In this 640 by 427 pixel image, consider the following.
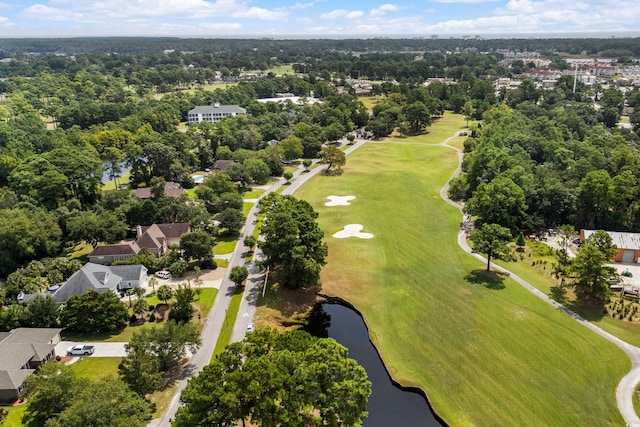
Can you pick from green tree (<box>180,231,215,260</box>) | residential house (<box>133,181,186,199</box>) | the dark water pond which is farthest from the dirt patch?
residential house (<box>133,181,186,199</box>)

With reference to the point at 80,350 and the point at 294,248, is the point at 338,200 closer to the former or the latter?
the point at 294,248

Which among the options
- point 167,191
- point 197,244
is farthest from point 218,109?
point 197,244

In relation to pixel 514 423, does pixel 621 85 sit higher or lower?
higher

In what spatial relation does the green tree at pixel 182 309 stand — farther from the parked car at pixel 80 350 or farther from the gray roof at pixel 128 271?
the gray roof at pixel 128 271

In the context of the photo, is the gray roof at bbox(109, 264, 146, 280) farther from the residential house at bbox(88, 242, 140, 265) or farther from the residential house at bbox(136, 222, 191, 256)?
the residential house at bbox(136, 222, 191, 256)

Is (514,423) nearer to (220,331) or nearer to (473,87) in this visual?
(220,331)

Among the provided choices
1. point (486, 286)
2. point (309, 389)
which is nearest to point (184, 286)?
point (309, 389)
